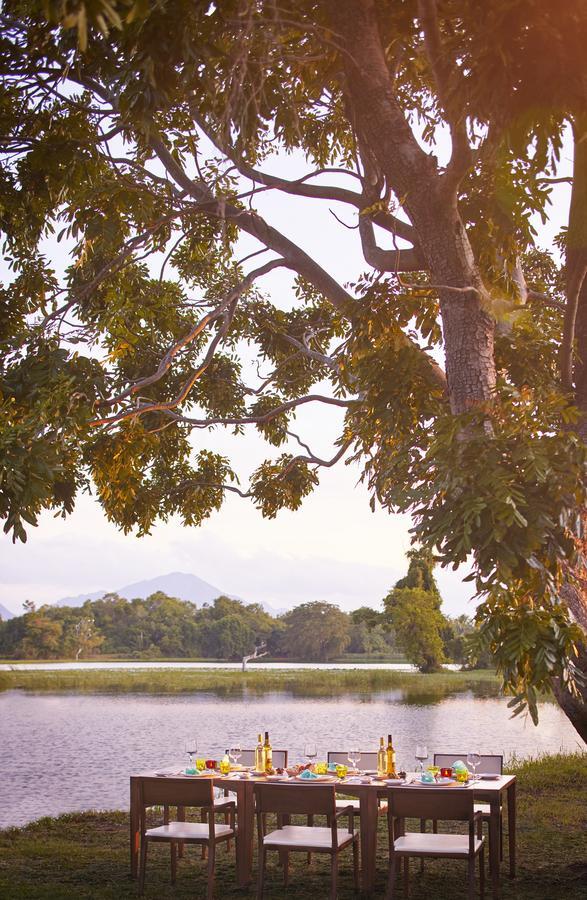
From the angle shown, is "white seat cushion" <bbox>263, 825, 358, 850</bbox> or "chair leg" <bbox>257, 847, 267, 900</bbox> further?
"white seat cushion" <bbox>263, 825, 358, 850</bbox>

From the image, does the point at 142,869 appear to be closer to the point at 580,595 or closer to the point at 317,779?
the point at 317,779

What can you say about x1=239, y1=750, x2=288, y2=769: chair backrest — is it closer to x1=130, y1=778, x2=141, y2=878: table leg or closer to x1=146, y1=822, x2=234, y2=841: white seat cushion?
x1=146, y1=822, x2=234, y2=841: white seat cushion

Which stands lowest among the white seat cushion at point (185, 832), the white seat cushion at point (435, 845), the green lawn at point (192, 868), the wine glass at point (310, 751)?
the green lawn at point (192, 868)

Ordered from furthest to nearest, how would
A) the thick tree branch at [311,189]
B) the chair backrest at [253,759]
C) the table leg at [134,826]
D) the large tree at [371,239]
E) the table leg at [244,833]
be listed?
1. the chair backrest at [253,759]
2. the thick tree branch at [311,189]
3. the table leg at [134,826]
4. the table leg at [244,833]
5. the large tree at [371,239]

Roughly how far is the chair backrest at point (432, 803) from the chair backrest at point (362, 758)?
171cm

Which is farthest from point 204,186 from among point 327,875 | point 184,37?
point 327,875

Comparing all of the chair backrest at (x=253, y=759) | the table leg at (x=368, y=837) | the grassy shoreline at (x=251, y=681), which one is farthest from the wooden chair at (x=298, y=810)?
the grassy shoreline at (x=251, y=681)

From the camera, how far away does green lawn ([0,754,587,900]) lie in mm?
6246

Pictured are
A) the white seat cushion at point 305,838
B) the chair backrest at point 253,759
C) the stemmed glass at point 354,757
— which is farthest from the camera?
the chair backrest at point 253,759

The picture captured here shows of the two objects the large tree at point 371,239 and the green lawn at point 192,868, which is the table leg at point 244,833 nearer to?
the green lawn at point 192,868

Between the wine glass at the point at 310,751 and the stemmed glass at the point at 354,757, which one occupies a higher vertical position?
the wine glass at the point at 310,751

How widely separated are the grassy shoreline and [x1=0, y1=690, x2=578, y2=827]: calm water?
1745 mm

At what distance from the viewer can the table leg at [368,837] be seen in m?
6.20

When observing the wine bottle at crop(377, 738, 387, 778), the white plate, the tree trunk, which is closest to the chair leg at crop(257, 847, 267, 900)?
the white plate
